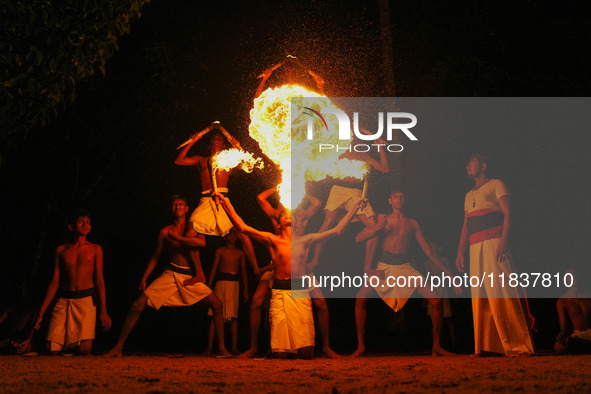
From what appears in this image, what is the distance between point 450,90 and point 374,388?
767 cm

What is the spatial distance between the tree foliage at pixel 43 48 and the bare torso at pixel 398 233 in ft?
14.9

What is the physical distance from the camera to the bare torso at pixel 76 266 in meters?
10.6

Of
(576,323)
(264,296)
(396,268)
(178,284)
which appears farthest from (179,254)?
(576,323)

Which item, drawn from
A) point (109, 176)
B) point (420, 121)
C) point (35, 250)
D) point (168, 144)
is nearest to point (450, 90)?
point (420, 121)

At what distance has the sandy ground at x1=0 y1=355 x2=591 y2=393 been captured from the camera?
6379mm

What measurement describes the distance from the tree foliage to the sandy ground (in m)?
2.78

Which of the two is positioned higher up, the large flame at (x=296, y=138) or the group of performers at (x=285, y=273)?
the large flame at (x=296, y=138)

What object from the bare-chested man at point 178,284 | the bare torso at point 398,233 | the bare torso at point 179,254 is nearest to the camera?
the bare-chested man at point 178,284

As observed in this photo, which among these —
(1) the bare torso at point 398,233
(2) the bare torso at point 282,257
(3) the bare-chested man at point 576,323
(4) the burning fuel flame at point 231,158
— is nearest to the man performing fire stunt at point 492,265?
(1) the bare torso at point 398,233

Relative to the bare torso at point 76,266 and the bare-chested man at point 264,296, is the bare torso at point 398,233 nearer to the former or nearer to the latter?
the bare-chested man at point 264,296

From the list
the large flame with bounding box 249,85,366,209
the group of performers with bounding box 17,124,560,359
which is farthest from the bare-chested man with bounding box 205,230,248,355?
the large flame with bounding box 249,85,366,209

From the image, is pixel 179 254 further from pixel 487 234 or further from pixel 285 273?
pixel 487 234

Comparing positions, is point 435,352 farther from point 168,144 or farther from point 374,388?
point 168,144

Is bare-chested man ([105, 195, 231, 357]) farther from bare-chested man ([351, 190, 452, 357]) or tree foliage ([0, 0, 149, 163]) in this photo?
tree foliage ([0, 0, 149, 163])
